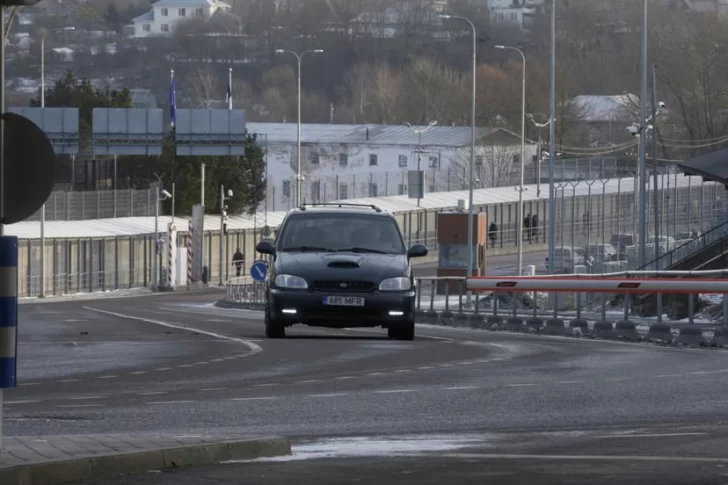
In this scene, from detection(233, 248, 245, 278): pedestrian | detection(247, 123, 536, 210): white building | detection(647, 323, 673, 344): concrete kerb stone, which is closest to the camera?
detection(647, 323, 673, 344): concrete kerb stone

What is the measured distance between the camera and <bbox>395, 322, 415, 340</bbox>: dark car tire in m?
22.8

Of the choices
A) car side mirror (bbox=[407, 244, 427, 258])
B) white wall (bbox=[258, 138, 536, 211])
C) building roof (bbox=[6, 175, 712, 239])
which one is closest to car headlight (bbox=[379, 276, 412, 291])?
car side mirror (bbox=[407, 244, 427, 258])

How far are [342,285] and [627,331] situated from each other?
5.20 metres

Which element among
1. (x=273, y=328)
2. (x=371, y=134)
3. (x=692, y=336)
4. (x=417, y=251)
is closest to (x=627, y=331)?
(x=692, y=336)

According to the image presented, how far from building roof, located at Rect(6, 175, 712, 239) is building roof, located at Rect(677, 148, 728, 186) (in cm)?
1366

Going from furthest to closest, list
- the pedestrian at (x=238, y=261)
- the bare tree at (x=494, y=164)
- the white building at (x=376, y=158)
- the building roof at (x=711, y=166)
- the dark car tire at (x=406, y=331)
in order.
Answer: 1. the white building at (x=376, y=158)
2. the bare tree at (x=494, y=164)
3. the pedestrian at (x=238, y=261)
4. the building roof at (x=711, y=166)
5. the dark car tire at (x=406, y=331)

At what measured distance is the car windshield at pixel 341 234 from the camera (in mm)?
22594

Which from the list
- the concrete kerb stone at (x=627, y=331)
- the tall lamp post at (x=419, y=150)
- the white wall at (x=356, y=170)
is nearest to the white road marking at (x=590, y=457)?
the concrete kerb stone at (x=627, y=331)

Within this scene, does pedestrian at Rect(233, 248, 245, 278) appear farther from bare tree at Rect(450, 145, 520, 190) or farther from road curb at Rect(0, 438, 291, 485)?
road curb at Rect(0, 438, 291, 485)

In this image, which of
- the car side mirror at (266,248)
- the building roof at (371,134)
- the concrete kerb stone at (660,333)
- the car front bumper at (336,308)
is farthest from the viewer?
the building roof at (371,134)

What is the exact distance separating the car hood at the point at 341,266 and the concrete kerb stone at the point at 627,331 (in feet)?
14.0

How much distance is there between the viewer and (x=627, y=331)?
82.1 feet

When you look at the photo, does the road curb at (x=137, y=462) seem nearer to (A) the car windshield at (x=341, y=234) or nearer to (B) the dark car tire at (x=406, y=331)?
(A) the car windshield at (x=341, y=234)

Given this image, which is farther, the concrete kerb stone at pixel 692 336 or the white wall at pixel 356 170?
the white wall at pixel 356 170
